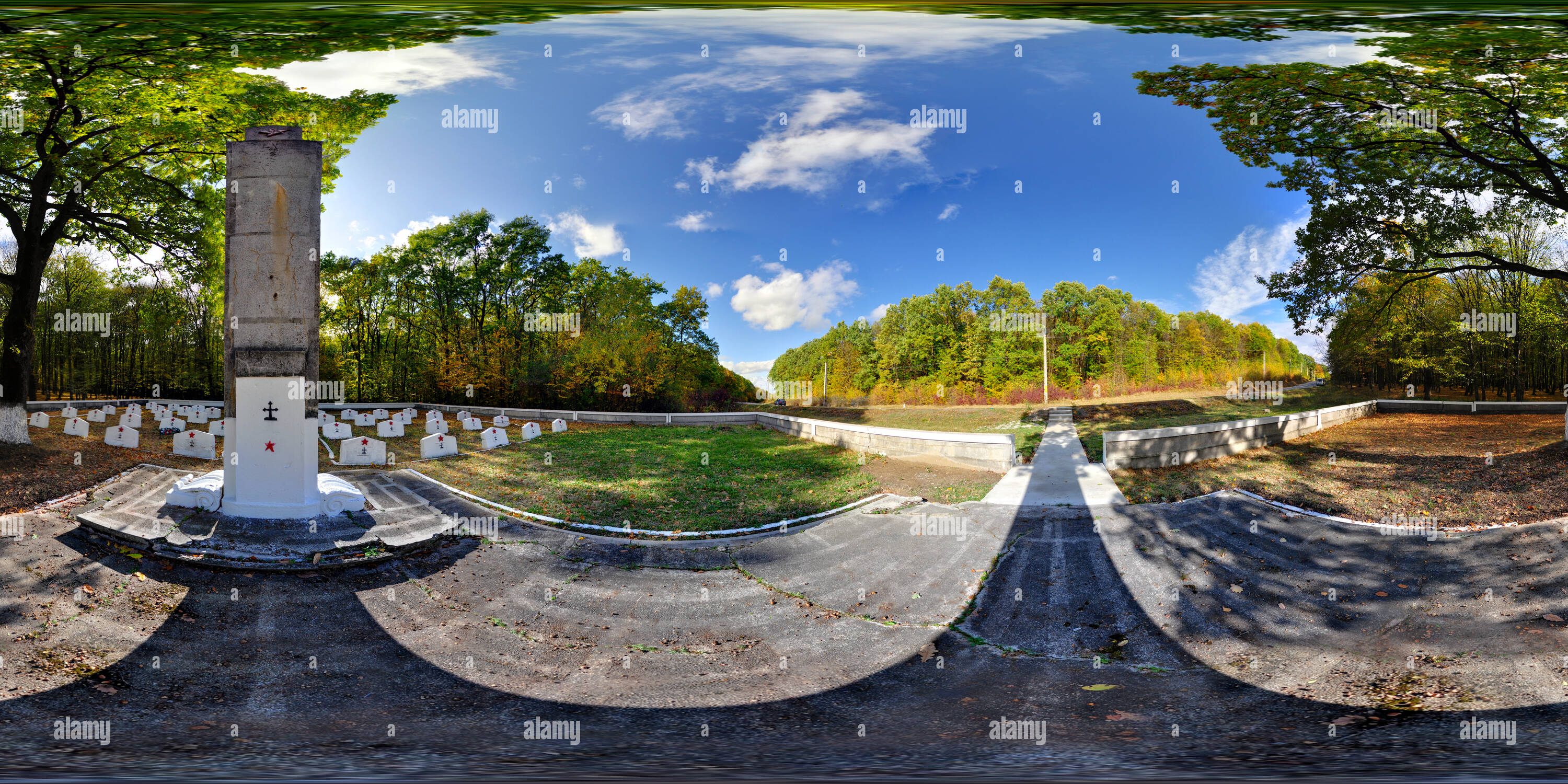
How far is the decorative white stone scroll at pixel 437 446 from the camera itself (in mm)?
2633

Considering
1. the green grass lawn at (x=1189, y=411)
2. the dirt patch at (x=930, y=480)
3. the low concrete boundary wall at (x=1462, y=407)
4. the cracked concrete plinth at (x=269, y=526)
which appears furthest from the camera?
the green grass lawn at (x=1189, y=411)

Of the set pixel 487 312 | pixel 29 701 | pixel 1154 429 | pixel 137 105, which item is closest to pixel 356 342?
pixel 487 312

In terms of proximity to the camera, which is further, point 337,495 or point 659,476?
point 659,476

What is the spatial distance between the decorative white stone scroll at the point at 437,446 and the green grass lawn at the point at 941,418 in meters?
1.71

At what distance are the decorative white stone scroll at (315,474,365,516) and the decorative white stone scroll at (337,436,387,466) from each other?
0.10 meters

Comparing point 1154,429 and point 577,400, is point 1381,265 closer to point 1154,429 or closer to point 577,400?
point 1154,429

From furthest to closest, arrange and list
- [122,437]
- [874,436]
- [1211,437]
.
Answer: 1. [1211,437]
2. [874,436]
3. [122,437]

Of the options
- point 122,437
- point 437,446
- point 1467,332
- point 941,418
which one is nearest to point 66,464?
point 122,437

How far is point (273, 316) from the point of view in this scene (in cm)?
264

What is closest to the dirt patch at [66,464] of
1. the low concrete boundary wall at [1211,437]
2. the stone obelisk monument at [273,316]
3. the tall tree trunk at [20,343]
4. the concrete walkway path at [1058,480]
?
the tall tree trunk at [20,343]

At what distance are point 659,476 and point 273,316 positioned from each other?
225 centimetres

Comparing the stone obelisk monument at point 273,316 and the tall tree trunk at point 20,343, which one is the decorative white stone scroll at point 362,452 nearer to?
the stone obelisk monument at point 273,316

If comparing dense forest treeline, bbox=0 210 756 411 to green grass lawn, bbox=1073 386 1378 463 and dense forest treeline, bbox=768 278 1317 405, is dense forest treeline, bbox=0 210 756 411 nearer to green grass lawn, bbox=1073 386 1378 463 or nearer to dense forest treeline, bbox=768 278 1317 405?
dense forest treeline, bbox=768 278 1317 405

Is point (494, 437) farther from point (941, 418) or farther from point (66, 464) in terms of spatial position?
A: point (941, 418)
